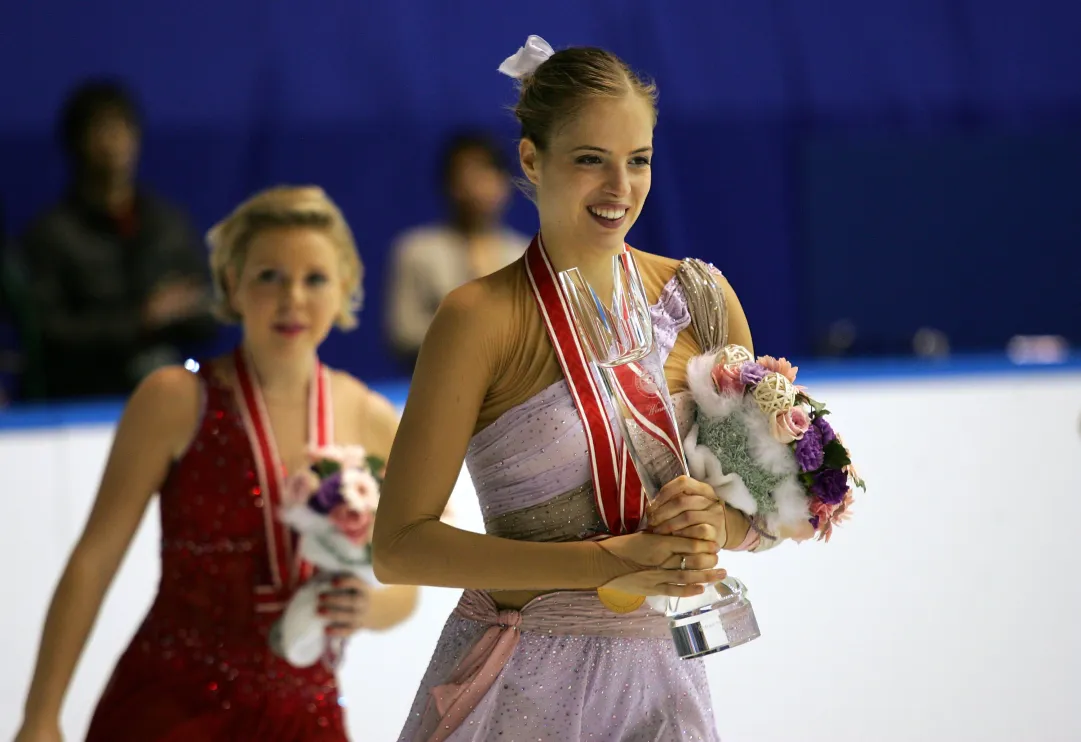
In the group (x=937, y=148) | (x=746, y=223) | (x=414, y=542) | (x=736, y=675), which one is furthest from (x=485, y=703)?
(x=937, y=148)

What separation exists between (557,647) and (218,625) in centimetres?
103

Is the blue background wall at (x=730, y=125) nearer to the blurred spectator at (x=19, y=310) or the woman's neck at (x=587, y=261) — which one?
the blurred spectator at (x=19, y=310)

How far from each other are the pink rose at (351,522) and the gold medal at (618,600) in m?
0.98

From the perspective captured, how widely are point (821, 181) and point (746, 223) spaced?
1.85 feet

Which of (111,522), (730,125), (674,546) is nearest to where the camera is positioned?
(674,546)

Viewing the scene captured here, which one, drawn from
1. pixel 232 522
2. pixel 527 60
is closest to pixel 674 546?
pixel 527 60

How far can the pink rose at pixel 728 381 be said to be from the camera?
6.52 ft

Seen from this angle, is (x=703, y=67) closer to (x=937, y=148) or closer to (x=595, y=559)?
(x=937, y=148)

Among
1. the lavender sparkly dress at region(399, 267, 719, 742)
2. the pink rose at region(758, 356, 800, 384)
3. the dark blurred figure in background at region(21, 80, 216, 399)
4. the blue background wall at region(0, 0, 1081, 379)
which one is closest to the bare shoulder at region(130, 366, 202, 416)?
the lavender sparkly dress at region(399, 267, 719, 742)

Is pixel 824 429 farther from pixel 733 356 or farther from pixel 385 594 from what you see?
pixel 385 594

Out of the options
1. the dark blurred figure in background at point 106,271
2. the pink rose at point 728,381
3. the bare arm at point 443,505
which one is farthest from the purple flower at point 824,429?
the dark blurred figure in background at point 106,271

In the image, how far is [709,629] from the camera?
6.30ft

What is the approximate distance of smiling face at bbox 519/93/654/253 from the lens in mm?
1984

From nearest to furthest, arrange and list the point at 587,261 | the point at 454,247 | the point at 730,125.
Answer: the point at 587,261 < the point at 454,247 < the point at 730,125
